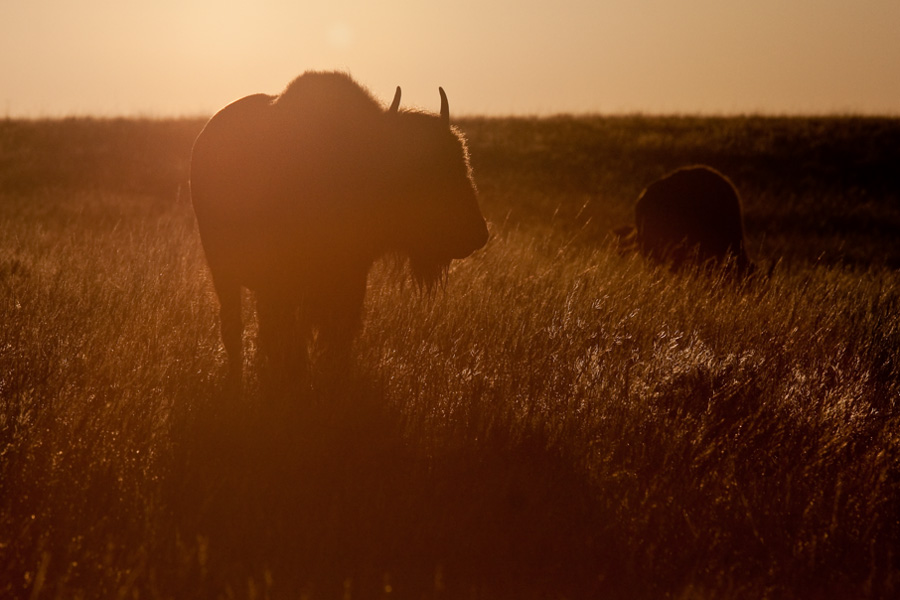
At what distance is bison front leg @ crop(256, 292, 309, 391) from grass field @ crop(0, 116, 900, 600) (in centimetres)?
16

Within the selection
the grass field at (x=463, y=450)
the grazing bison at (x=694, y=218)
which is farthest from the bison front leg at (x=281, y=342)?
the grazing bison at (x=694, y=218)

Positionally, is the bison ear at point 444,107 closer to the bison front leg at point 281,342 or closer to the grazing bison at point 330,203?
the grazing bison at point 330,203

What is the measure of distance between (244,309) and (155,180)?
1600 centimetres

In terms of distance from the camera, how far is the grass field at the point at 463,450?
9.93 ft

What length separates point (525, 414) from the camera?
164 inches

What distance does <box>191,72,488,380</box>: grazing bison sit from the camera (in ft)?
15.3

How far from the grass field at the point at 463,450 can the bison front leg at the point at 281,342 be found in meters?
0.16

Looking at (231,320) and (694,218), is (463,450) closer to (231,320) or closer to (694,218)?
(231,320)

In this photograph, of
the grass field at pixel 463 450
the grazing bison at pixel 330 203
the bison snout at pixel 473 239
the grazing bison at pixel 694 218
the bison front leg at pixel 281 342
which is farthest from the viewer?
the grazing bison at pixel 694 218

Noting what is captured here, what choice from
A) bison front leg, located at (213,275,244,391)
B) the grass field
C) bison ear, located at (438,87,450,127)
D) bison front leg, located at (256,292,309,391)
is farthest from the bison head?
bison front leg, located at (213,275,244,391)

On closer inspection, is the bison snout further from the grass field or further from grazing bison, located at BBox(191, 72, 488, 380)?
the grass field

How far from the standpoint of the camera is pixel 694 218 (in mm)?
9500

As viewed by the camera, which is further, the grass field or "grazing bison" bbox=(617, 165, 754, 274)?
"grazing bison" bbox=(617, 165, 754, 274)

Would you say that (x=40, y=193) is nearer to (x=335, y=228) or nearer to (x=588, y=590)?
(x=335, y=228)
